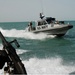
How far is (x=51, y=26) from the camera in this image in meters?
33.5

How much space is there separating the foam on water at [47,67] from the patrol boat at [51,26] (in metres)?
14.5

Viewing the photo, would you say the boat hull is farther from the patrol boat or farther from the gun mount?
the gun mount

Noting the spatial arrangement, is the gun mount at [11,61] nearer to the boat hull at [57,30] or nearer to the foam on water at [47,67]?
the foam on water at [47,67]

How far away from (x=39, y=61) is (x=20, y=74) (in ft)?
46.3

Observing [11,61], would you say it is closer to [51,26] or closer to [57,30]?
[51,26]

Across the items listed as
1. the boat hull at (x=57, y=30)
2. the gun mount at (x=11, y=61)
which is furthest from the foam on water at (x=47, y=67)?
the boat hull at (x=57, y=30)

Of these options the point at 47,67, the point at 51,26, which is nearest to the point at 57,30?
the point at 51,26

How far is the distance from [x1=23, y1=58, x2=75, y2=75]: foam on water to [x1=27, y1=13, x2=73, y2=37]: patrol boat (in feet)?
47.6

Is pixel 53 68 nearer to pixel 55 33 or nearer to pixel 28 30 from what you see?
pixel 55 33

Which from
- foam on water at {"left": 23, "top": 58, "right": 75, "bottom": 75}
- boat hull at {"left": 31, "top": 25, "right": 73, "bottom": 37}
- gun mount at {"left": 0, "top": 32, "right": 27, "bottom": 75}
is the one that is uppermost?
gun mount at {"left": 0, "top": 32, "right": 27, "bottom": 75}

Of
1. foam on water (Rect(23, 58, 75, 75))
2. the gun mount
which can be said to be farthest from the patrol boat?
the gun mount

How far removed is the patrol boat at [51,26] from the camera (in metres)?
33.0

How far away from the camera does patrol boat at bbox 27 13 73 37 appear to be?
3303cm

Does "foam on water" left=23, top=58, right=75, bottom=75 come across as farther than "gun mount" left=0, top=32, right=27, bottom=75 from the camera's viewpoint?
Yes
